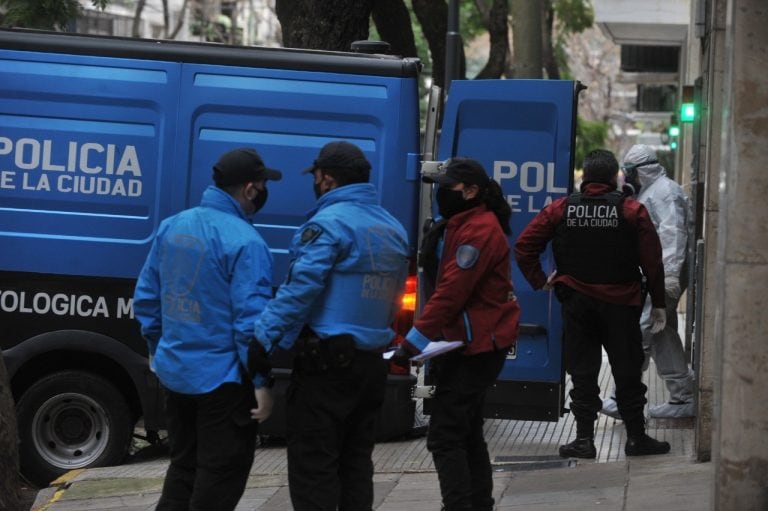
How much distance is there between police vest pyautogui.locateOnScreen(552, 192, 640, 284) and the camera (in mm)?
7543

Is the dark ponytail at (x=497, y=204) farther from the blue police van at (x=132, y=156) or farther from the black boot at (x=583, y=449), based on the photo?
the black boot at (x=583, y=449)

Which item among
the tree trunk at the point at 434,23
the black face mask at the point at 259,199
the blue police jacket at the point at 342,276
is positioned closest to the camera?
the blue police jacket at the point at 342,276

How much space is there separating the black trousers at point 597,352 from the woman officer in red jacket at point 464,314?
5.73 ft

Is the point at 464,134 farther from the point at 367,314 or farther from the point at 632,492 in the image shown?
the point at 367,314

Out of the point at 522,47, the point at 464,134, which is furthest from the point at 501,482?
the point at 522,47

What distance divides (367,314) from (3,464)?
2341 millimetres

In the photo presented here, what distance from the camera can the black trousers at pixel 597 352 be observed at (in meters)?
7.62

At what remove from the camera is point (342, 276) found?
530 cm

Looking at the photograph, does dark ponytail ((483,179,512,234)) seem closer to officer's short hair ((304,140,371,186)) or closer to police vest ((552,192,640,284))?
officer's short hair ((304,140,371,186))

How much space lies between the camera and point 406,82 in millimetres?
7535

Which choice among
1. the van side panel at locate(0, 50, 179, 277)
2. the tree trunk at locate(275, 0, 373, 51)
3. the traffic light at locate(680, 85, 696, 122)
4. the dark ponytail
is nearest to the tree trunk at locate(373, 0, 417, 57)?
the traffic light at locate(680, 85, 696, 122)

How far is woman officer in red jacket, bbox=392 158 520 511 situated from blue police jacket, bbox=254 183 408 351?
0.32 meters

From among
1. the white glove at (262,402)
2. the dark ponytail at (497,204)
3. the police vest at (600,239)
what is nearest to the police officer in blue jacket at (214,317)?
the white glove at (262,402)

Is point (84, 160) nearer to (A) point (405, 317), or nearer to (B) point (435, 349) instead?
(A) point (405, 317)
